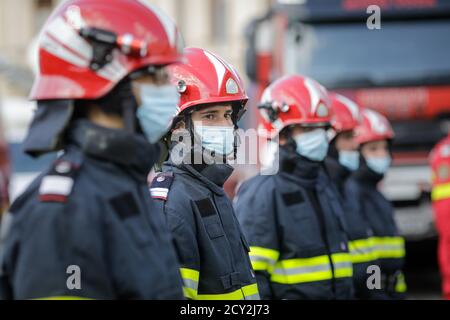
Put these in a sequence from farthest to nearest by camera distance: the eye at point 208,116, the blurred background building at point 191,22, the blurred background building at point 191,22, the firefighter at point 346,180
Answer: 1. the blurred background building at point 191,22
2. the blurred background building at point 191,22
3. the firefighter at point 346,180
4. the eye at point 208,116

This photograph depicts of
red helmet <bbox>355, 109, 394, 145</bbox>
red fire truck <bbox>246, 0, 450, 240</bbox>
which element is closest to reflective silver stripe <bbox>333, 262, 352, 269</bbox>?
red helmet <bbox>355, 109, 394, 145</bbox>

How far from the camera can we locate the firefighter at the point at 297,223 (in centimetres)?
455

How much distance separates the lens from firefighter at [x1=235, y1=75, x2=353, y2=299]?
4555 mm

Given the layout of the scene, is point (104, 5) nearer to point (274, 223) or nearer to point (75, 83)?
point (75, 83)

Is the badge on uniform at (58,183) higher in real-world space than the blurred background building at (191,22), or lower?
lower

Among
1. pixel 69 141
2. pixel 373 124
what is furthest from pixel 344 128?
pixel 69 141

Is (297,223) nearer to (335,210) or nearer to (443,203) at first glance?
(335,210)

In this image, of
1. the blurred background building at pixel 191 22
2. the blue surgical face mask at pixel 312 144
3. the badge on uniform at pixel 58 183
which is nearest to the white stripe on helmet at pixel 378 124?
the blue surgical face mask at pixel 312 144

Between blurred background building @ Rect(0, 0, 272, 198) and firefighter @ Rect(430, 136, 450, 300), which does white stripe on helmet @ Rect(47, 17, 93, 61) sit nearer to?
firefighter @ Rect(430, 136, 450, 300)

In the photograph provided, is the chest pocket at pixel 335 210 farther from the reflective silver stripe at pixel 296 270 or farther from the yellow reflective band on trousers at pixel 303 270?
the reflective silver stripe at pixel 296 270

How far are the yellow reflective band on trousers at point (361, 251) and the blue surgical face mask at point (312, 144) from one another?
0.89 metres

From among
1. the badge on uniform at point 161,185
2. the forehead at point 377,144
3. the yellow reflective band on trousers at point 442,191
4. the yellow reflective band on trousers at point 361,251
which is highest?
the badge on uniform at point 161,185

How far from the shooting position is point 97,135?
2.57 metres

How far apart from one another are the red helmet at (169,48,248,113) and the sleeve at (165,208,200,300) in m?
0.62
